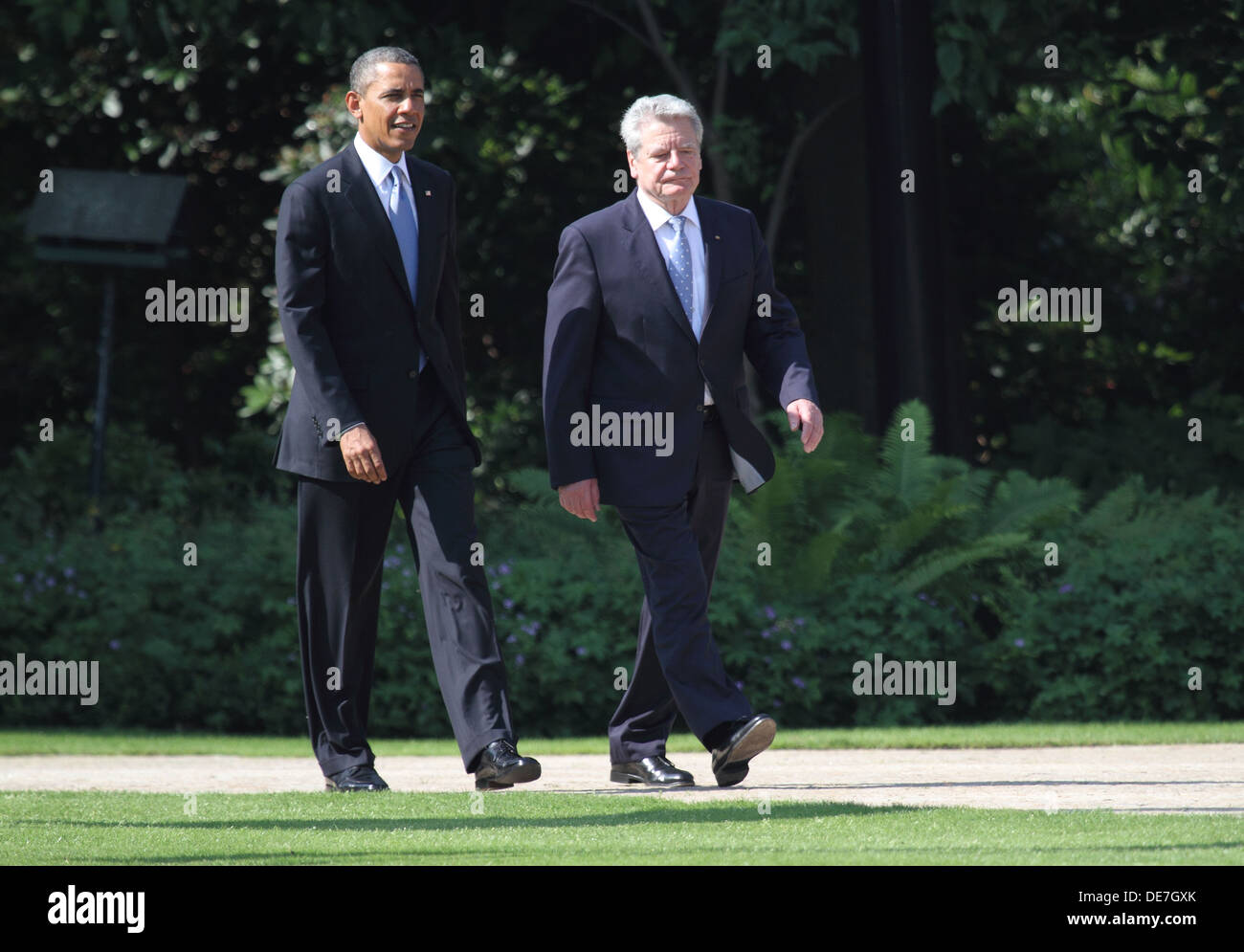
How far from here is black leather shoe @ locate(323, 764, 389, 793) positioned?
620cm

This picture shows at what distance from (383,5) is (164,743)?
17.1ft

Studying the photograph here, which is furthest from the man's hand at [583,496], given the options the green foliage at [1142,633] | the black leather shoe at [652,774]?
the green foliage at [1142,633]

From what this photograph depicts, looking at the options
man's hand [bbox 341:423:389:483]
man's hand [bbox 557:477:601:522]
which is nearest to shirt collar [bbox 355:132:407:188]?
man's hand [bbox 341:423:389:483]

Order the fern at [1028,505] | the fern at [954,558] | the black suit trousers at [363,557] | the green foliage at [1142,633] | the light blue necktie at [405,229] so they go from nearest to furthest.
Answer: the black suit trousers at [363,557], the light blue necktie at [405,229], the green foliage at [1142,633], the fern at [954,558], the fern at [1028,505]

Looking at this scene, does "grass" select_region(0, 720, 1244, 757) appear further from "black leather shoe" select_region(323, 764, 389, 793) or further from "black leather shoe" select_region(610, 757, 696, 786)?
"black leather shoe" select_region(323, 764, 389, 793)

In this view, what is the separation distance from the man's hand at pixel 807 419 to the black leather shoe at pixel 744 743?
2.88 feet

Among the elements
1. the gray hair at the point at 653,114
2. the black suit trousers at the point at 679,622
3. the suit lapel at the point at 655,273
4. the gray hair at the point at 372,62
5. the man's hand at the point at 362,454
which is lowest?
Result: the black suit trousers at the point at 679,622

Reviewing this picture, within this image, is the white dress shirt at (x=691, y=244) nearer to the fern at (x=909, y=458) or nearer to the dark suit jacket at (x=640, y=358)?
the dark suit jacket at (x=640, y=358)

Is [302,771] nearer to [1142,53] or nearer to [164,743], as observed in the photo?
[164,743]

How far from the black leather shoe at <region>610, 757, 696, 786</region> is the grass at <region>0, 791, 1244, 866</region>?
0.38 meters

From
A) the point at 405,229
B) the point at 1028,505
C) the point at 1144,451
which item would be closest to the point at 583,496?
the point at 405,229

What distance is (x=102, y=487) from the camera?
12.3m

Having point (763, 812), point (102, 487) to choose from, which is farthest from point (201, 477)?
point (763, 812)

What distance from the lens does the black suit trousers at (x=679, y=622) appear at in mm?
6059
